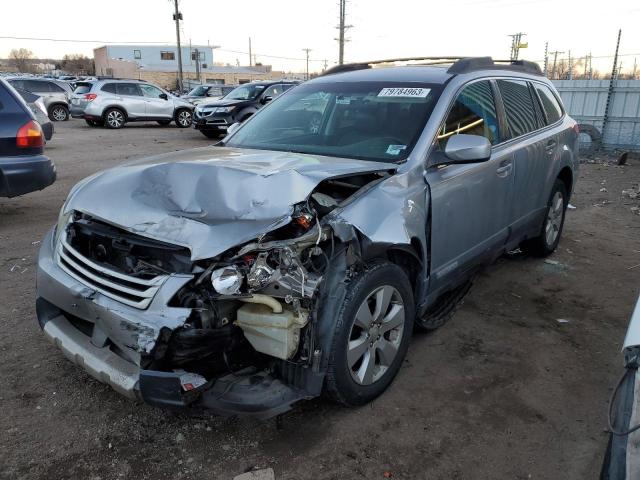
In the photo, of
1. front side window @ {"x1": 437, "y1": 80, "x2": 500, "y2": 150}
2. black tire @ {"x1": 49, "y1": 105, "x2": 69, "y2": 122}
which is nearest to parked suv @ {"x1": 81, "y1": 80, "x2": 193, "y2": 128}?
black tire @ {"x1": 49, "y1": 105, "x2": 69, "y2": 122}

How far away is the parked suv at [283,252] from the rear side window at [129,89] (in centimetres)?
1700

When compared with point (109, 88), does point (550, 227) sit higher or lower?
lower

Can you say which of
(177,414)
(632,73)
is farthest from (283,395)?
(632,73)

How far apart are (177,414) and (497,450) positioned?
5.56ft

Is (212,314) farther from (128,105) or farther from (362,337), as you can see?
(128,105)

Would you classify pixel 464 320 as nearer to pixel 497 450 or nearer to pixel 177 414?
pixel 497 450

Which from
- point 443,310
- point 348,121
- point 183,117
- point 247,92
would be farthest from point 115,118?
point 443,310

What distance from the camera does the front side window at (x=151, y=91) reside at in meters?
19.4

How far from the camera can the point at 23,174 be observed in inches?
229

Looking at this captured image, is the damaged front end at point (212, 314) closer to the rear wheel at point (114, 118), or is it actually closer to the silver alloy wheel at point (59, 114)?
the rear wheel at point (114, 118)

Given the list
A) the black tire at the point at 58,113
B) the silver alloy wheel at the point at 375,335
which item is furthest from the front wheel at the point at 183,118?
the silver alloy wheel at the point at 375,335

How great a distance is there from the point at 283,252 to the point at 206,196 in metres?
0.52

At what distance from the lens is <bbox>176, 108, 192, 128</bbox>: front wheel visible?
20.1 m

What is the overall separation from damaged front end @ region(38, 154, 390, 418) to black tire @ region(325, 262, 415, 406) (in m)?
0.09
